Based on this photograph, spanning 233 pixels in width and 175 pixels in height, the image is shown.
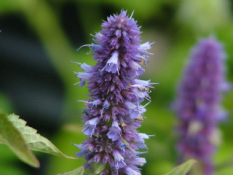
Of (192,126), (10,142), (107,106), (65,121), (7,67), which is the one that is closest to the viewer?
(10,142)

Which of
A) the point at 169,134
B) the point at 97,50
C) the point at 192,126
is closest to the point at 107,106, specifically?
the point at 97,50

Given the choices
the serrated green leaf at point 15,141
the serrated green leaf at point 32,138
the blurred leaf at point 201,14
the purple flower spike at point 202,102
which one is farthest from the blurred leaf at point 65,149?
the serrated green leaf at point 15,141

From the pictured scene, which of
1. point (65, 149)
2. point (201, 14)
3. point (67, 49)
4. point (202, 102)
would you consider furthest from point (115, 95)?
point (201, 14)

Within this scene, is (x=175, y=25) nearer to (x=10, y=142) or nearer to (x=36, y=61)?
(x=36, y=61)

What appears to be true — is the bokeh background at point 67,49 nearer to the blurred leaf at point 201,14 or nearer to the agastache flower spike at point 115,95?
the blurred leaf at point 201,14

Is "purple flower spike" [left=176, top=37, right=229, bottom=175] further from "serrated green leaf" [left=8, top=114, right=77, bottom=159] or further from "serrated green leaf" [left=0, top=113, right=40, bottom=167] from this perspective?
"serrated green leaf" [left=0, top=113, right=40, bottom=167]

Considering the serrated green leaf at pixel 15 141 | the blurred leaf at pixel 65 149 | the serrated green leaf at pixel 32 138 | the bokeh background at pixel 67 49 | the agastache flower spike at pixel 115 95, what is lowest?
the serrated green leaf at pixel 15 141

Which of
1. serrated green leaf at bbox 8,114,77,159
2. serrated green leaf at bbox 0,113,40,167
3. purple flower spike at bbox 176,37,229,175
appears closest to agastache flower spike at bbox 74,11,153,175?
serrated green leaf at bbox 8,114,77,159
